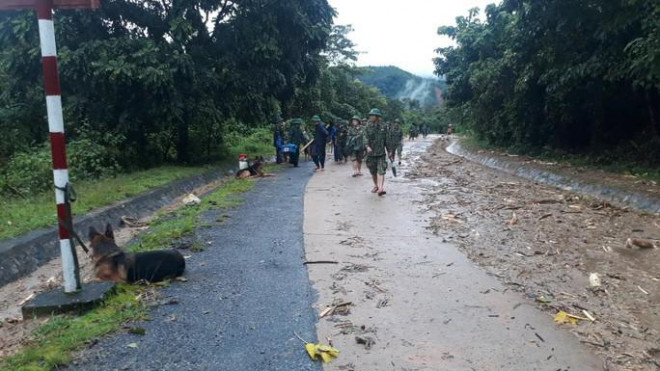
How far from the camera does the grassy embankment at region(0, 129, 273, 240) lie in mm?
7801

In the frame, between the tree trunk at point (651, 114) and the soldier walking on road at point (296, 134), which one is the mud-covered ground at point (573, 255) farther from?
the soldier walking on road at point (296, 134)

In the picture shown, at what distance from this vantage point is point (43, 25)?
462cm

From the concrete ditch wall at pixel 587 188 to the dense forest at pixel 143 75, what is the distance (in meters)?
8.34

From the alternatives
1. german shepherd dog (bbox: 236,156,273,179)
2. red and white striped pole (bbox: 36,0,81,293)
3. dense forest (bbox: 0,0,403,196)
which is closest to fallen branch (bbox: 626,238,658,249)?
red and white striped pole (bbox: 36,0,81,293)

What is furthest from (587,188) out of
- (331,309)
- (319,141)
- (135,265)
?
(135,265)

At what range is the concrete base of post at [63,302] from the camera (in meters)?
4.77

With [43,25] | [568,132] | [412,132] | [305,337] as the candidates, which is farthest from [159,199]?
[412,132]

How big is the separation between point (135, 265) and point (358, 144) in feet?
34.4

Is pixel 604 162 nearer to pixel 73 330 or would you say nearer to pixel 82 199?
pixel 82 199

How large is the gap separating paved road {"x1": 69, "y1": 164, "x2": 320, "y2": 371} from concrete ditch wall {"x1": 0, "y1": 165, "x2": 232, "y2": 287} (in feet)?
6.72

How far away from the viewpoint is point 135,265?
5543 millimetres

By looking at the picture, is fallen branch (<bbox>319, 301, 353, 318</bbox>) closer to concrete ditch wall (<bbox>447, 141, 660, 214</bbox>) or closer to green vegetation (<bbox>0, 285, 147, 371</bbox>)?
green vegetation (<bbox>0, 285, 147, 371</bbox>)

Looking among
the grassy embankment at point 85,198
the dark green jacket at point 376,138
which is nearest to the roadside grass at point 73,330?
the grassy embankment at point 85,198

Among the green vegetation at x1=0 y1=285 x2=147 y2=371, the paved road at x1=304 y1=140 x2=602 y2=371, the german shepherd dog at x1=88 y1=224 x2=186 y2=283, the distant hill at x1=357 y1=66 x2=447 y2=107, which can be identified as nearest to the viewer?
the green vegetation at x1=0 y1=285 x2=147 y2=371
